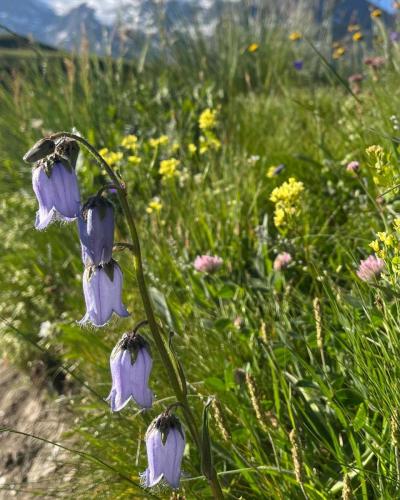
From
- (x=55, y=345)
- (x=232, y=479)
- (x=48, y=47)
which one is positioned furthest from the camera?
(x=48, y=47)

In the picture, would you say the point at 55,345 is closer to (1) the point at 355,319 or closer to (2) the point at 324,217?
(2) the point at 324,217

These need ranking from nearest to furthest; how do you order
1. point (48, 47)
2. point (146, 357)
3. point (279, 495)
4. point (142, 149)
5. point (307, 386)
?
point (146, 357) → point (279, 495) → point (307, 386) → point (142, 149) → point (48, 47)

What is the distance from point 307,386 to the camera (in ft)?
5.73

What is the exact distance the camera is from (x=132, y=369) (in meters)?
1.33

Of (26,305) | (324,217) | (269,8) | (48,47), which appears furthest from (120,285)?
(48,47)

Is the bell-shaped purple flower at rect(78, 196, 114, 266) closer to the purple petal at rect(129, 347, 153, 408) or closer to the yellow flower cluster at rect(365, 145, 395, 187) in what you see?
the purple petal at rect(129, 347, 153, 408)

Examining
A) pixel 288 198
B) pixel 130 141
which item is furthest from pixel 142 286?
pixel 130 141

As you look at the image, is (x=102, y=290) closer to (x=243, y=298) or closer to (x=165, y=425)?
(x=165, y=425)

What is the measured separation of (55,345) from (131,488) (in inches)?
61.5

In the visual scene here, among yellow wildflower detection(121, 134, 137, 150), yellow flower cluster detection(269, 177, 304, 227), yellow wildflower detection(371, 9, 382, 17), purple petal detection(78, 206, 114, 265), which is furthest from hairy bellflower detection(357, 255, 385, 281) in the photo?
yellow wildflower detection(371, 9, 382, 17)

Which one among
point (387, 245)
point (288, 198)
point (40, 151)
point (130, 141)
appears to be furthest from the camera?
point (130, 141)

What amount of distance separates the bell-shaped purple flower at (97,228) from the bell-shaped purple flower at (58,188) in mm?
30

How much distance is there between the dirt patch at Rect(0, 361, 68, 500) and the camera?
254 centimetres

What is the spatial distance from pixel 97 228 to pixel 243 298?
4.82 feet
